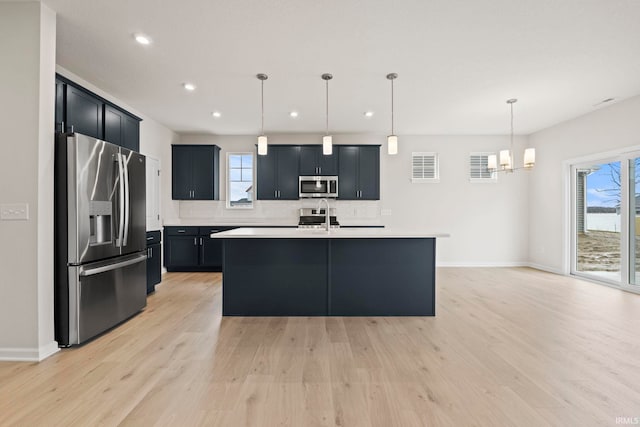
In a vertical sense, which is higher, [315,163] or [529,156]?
[315,163]

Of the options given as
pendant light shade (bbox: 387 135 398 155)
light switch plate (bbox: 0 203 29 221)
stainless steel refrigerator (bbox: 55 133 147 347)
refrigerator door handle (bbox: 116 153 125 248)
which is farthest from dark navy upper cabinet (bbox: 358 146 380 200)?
light switch plate (bbox: 0 203 29 221)

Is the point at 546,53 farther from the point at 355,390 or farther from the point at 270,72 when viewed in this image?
the point at 355,390

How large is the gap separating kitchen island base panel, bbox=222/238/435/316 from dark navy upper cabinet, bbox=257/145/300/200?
287cm

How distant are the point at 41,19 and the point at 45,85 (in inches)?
20.2

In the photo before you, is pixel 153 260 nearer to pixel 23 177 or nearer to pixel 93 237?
pixel 93 237

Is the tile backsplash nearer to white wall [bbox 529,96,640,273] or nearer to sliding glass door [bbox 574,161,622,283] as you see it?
white wall [bbox 529,96,640,273]

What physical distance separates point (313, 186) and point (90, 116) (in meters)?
3.74

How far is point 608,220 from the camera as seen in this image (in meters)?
5.02

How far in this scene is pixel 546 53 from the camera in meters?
3.19

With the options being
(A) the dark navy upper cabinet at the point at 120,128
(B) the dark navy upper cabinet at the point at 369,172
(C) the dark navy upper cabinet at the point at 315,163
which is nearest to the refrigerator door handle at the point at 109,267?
(A) the dark navy upper cabinet at the point at 120,128

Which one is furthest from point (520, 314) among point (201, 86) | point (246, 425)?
point (201, 86)

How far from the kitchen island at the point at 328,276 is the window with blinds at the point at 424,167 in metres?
3.39

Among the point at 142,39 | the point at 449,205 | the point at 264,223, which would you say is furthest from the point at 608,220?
the point at 142,39

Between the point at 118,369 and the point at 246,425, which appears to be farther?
the point at 118,369
